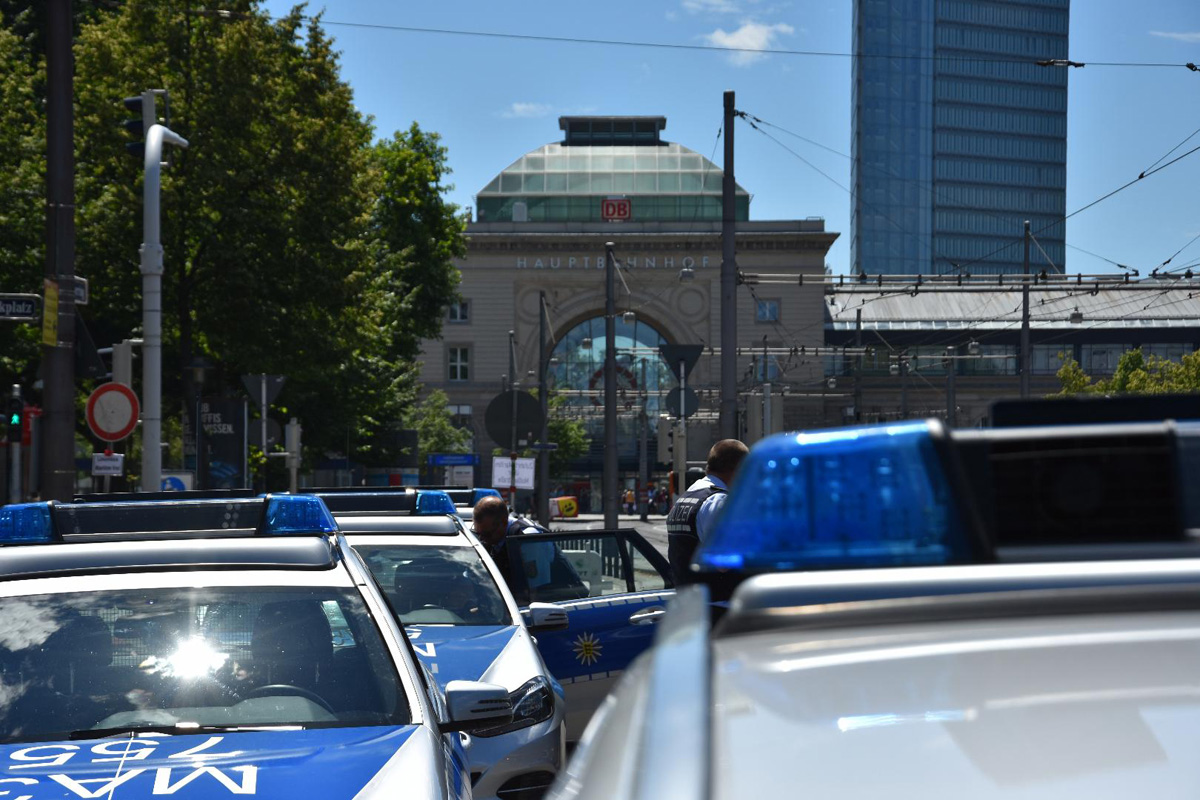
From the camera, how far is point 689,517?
24.5 ft

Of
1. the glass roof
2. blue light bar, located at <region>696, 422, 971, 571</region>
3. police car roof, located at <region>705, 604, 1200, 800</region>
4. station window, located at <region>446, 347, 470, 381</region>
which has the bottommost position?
police car roof, located at <region>705, 604, 1200, 800</region>

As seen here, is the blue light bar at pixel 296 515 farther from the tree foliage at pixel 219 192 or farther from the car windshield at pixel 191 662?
the tree foliage at pixel 219 192

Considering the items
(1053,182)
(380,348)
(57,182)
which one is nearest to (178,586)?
(57,182)

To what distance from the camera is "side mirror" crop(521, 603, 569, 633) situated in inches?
292

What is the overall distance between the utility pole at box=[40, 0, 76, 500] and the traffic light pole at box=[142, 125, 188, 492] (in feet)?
14.2

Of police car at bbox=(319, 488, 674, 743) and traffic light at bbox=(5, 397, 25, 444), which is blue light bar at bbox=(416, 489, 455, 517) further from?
traffic light at bbox=(5, 397, 25, 444)

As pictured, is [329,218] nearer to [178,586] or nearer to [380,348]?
[380,348]

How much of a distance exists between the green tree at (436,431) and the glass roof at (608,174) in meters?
17.0

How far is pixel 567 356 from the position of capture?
8988 centimetres

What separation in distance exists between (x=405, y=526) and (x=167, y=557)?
4.08 meters

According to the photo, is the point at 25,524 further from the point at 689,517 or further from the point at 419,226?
the point at 419,226

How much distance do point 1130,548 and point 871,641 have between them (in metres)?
0.40

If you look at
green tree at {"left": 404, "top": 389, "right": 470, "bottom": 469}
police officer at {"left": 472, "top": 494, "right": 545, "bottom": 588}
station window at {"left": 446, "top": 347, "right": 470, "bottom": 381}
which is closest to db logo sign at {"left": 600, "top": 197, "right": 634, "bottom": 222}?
station window at {"left": 446, "top": 347, "right": 470, "bottom": 381}

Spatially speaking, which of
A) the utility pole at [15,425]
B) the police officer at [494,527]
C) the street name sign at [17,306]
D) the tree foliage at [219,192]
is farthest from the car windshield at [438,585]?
the tree foliage at [219,192]
